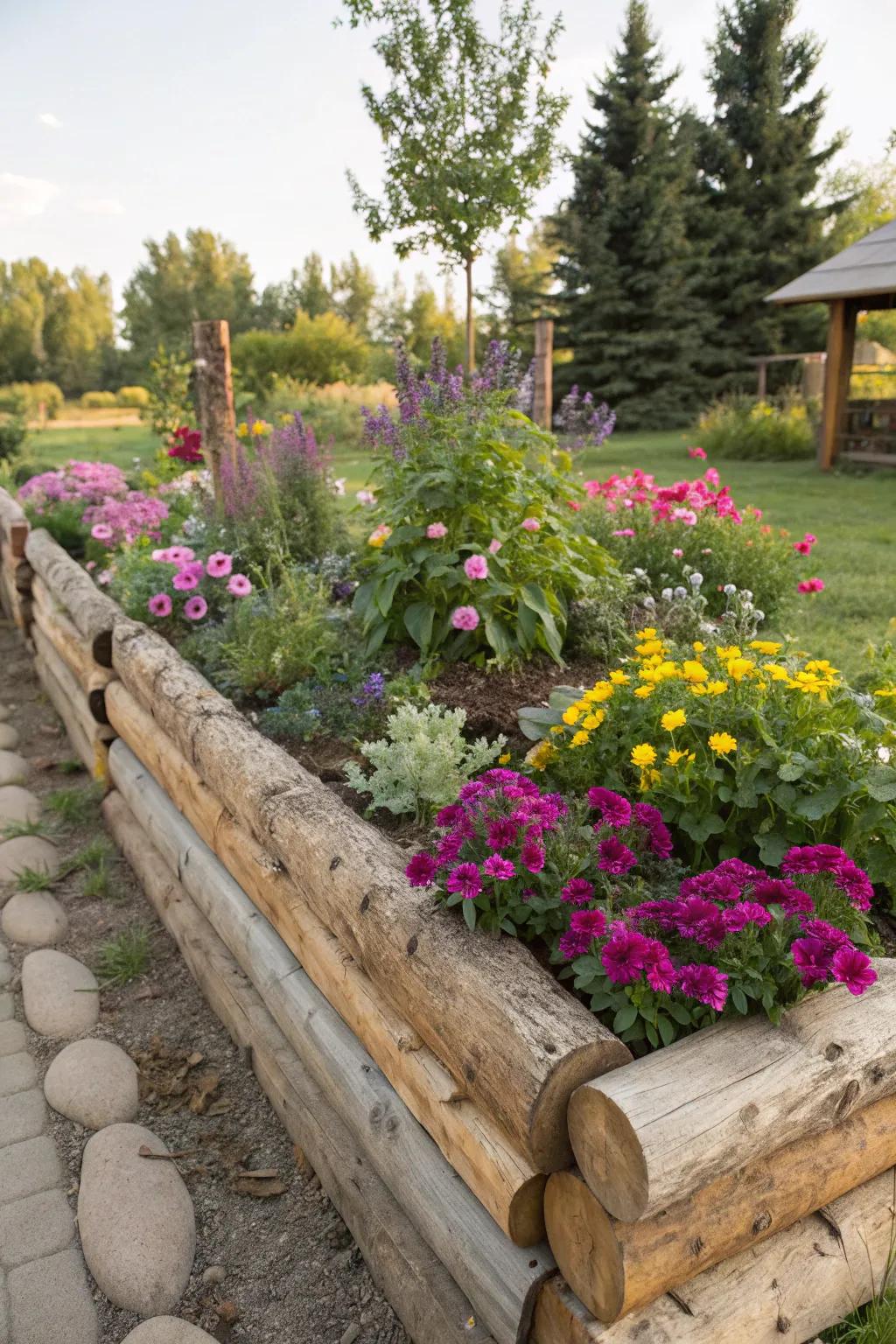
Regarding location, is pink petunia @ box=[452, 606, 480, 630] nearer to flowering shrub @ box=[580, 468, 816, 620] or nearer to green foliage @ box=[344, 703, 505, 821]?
green foliage @ box=[344, 703, 505, 821]

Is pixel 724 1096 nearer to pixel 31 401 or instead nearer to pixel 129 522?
pixel 129 522

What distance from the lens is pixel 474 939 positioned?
1854 mm

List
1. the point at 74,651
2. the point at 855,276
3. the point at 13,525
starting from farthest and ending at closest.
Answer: the point at 855,276 < the point at 13,525 < the point at 74,651

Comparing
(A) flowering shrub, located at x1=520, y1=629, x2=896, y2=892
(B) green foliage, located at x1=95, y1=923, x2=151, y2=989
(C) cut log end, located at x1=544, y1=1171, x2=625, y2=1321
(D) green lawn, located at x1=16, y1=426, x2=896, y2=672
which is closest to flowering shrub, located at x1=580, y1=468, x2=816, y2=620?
(D) green lawn, located at x1=16, y1=426, x2=896, y2=672

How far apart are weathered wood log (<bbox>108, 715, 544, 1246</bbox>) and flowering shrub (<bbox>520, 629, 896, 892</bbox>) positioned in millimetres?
785

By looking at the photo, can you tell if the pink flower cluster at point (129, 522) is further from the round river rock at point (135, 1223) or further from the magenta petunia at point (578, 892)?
the magenta petunia at point (578, 892)

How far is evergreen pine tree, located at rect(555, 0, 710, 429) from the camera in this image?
778 inches

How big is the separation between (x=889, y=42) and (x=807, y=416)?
662 centimetres

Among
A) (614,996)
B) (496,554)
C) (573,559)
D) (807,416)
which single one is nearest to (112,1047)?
(614,996)

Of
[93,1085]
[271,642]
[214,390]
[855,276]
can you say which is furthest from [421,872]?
[855,276]

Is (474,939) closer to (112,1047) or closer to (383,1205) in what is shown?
(383,1205)

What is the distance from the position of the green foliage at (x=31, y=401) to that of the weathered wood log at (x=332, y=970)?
50.9 ft

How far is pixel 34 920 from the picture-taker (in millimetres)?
3561

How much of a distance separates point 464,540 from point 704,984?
2276mm
